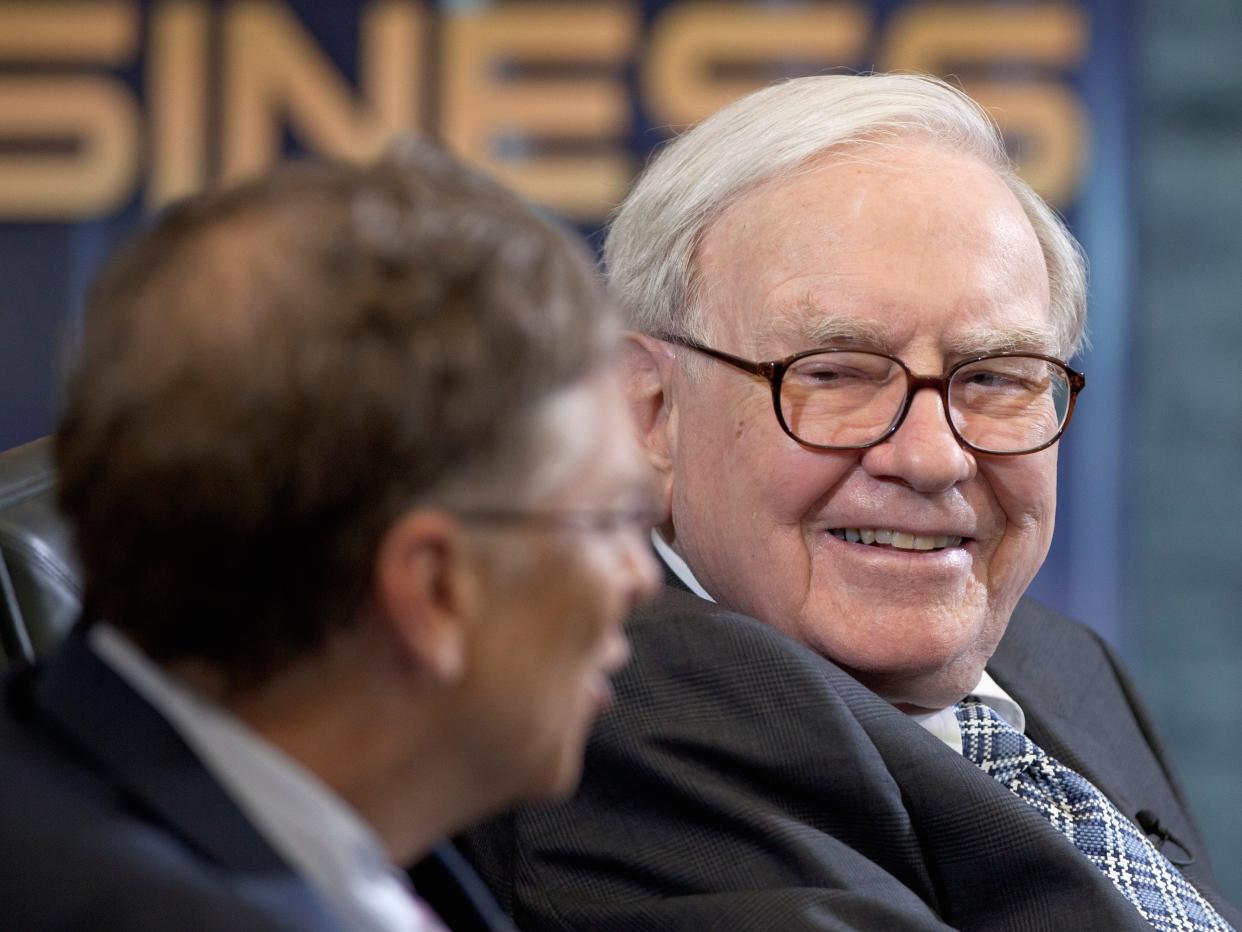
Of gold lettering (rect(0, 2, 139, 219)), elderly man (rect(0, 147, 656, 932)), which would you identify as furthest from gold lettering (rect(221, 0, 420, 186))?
elderly man (rect(0, 147, 656, 932))

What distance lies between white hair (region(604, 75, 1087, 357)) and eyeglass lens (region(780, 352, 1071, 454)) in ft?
0.44

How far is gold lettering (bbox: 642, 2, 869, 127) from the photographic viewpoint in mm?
3496

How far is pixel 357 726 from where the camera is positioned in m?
0.85

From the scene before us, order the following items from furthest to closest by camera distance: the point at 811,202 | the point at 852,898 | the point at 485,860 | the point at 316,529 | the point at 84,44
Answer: the point at 84,44 < the point at 811,202 < the point at 485,860 < the point at 852,898 < the point at 316,529

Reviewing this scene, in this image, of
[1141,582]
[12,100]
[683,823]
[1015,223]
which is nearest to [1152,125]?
[1141,582]

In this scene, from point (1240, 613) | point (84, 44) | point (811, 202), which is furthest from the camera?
point (1240, 613)

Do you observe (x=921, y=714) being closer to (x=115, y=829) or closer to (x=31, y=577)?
(x=31, y=577)

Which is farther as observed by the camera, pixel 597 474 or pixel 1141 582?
pixel 1141 582

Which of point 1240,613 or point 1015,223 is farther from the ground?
point 1015,223

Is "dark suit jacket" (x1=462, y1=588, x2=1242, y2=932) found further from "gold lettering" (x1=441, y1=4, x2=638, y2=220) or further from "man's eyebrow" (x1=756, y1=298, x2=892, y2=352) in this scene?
"gold lettering" (x1=441, y1=4, x2=638, y2=220)

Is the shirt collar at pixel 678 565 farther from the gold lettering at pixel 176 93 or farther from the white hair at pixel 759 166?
the gold lettering at pixel 176 93

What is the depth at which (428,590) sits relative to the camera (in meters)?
0.83

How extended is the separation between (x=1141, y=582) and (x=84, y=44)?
284cm

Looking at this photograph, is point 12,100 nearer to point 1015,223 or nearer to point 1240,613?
point 1015,223
